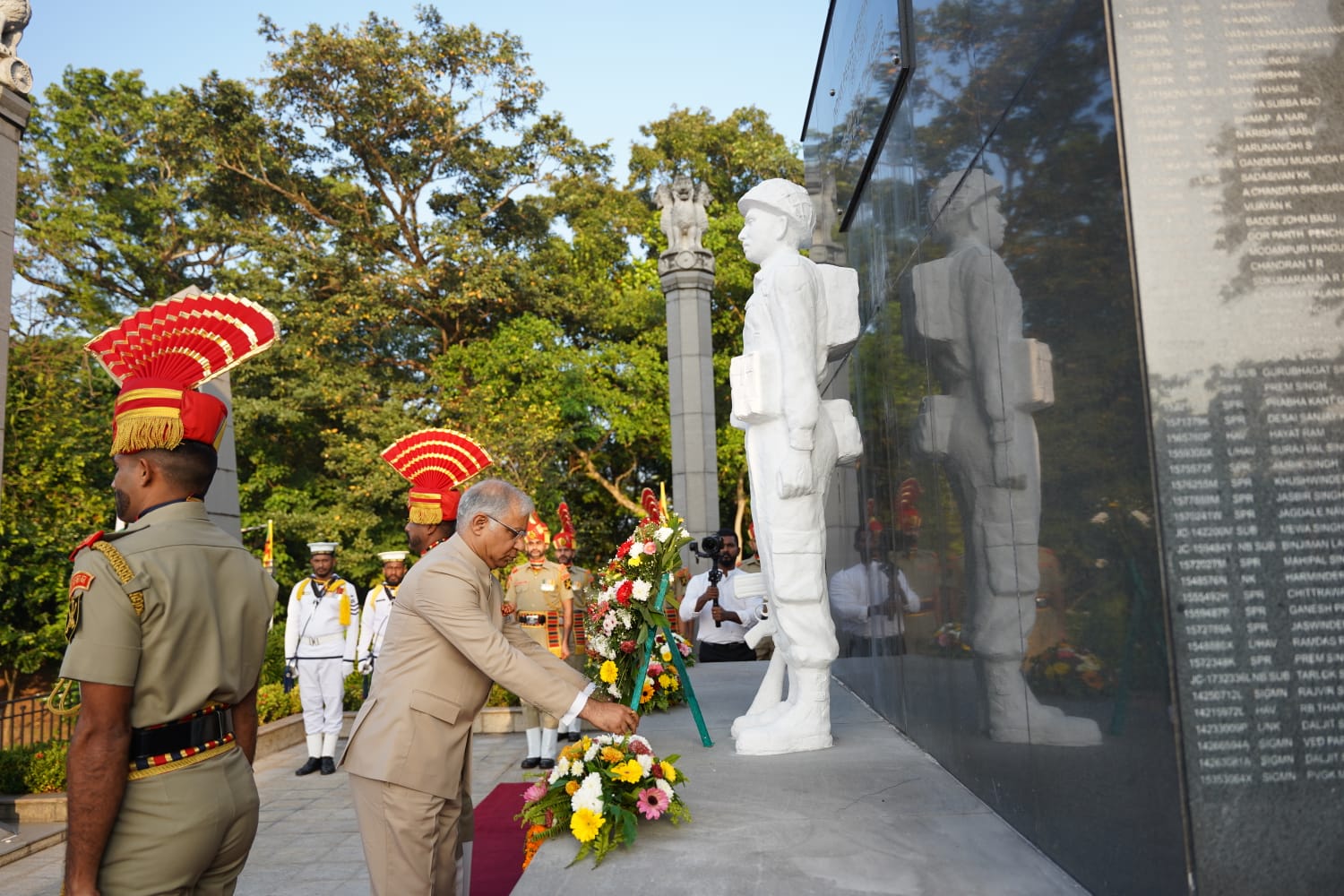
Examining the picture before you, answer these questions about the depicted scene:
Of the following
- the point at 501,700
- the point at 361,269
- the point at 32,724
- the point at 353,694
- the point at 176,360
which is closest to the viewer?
the point at 176,360

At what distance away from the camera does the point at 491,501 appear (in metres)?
3.31

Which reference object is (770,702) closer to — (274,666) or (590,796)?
(590,796)

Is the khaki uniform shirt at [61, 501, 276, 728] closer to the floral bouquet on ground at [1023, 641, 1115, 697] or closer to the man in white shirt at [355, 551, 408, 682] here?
the floral bouquet on ground at [1023, 641, 1115, 697]

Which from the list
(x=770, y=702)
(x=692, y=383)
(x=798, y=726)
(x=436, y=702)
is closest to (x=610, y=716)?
(x=436, y=702)

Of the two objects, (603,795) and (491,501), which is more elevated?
(491,501)

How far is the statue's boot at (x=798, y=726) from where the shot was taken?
4.78m

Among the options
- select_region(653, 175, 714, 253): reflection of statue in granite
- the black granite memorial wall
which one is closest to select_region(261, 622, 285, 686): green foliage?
select_region(653, 175, 714, 253): reflection of statue in granite

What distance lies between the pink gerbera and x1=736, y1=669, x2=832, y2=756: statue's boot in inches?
52.8

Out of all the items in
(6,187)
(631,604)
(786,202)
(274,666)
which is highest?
(6,187)

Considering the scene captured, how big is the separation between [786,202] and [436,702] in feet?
10.8

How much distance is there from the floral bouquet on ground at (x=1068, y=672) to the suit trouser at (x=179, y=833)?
236cm

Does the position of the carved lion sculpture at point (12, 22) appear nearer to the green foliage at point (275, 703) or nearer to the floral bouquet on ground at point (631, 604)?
the floral bouquet on ground at point (631, 604)

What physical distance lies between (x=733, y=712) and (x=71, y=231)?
21.1 m

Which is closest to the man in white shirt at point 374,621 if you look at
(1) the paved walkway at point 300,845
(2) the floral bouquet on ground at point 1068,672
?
(1) the paved walkway at point 300,845
